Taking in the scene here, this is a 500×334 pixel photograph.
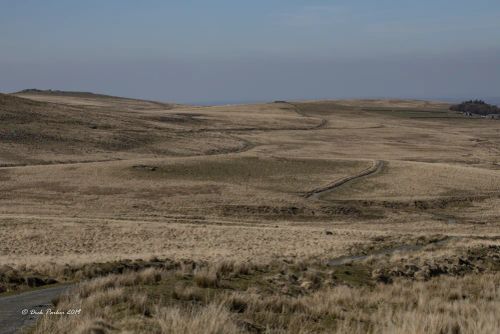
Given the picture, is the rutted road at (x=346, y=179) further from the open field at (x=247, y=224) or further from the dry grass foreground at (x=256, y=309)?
the dry grass foreground at (x=256, y=309)

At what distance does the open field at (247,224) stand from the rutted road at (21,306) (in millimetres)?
580

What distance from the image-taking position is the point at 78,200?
5006 cm

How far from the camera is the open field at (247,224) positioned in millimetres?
11516

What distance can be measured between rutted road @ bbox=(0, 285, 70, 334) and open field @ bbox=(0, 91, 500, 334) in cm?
58

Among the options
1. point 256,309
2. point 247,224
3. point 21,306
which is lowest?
point 247,224

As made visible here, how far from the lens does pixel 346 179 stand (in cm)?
6538

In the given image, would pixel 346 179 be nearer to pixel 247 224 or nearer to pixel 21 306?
pixel 247 224

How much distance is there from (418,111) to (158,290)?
623 feet

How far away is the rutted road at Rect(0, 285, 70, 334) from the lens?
10323mm

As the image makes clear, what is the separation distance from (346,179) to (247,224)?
81.3 feet

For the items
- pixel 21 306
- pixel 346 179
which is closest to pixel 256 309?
pixel 21 306

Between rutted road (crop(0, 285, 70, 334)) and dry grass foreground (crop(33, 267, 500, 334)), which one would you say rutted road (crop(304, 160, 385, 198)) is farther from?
rutted road (crop(0, 285, 70, 334))

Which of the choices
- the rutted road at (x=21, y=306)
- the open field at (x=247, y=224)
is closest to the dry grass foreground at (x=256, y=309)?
the open field at (x=247, y=224)

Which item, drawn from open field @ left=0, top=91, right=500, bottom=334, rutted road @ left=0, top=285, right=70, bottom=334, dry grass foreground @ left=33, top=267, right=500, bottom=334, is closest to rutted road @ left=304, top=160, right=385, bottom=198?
open field @ left=0, top=91, right=500, bottom=334
